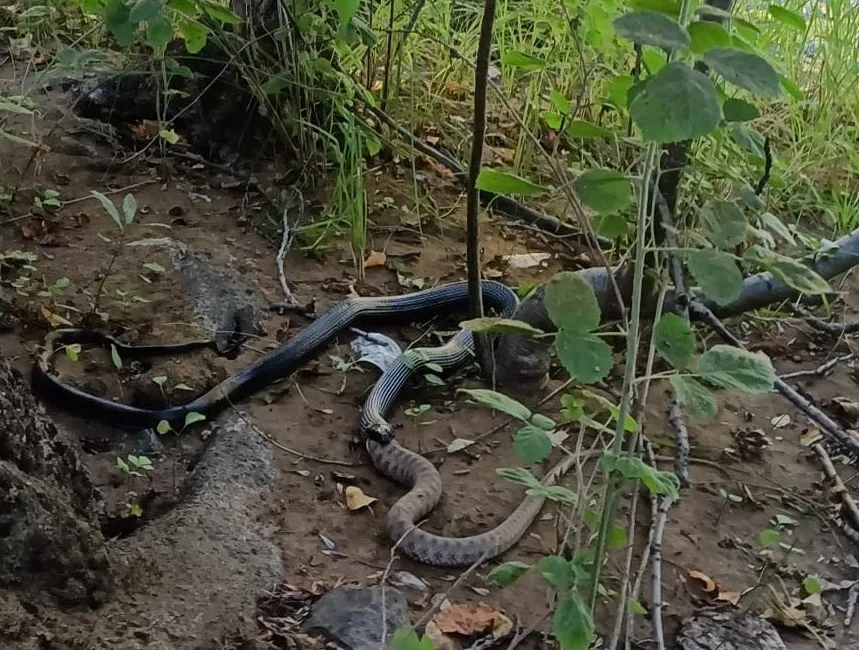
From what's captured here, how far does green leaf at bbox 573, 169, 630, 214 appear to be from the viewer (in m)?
1.50

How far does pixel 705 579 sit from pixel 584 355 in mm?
1225

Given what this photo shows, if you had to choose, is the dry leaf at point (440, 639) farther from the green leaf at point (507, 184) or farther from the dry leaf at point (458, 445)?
the green leaf at point (507, 184)

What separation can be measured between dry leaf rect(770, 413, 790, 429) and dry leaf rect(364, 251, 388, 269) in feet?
5.62

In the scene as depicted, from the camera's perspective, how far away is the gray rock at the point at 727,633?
86.0 inches

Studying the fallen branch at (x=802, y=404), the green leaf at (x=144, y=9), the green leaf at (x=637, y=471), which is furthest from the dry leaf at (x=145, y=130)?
the green leaf at (x=637, y=471)

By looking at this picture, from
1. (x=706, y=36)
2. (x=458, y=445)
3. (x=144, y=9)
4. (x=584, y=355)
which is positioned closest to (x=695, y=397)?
(x=584, y=355)

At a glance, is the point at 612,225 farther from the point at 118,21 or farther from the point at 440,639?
the point at 118,21

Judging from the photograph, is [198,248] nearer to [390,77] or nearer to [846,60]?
[390,77]

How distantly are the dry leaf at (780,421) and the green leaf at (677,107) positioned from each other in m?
Result: 2.18

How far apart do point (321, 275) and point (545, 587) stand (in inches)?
74.6

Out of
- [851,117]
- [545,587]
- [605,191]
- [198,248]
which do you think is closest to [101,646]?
[545,587]

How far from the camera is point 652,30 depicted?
1.22 m

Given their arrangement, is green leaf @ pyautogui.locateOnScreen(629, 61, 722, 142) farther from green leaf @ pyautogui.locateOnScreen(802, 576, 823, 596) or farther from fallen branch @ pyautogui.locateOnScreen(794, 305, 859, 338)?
fallen branch @ pyautogui.locateOnScreen(794, 305, 859, 338)

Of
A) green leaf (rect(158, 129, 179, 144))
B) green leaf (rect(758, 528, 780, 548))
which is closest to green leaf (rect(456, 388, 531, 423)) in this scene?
green leaf (rect(758, 528, 780, 548))
